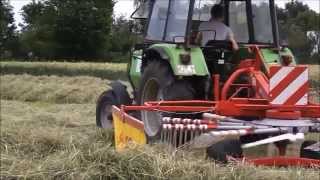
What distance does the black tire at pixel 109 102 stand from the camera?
892cm

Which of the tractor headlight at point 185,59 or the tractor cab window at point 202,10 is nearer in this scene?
the tractor headlight at point 185,59

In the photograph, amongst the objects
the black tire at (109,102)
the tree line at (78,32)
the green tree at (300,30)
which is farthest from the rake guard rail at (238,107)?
the tree line at (78,32)

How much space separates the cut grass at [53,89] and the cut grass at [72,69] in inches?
303

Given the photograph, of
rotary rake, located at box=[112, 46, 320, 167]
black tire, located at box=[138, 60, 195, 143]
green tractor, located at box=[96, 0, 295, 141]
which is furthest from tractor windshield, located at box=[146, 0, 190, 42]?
rotary rake, located at box=[112, 46, 320, 167]

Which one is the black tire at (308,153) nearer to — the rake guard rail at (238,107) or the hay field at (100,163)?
the rake guard rail at (238,107)

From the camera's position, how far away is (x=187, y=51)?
7.07 metres

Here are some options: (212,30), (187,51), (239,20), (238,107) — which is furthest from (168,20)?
(238,107)

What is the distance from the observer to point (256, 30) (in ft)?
27.7

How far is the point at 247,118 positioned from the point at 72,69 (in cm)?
2492

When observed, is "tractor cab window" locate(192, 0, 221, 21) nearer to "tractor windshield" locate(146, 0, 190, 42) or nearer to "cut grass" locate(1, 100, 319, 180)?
"tractor windshield" locate(146, 0, 190, 42)

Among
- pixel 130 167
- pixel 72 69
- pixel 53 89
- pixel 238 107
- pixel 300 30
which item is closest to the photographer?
pixel 130 167

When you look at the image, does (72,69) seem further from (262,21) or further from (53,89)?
(262,21)

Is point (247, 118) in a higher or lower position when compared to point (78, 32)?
lower

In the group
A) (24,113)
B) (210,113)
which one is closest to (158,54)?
(210,113)
